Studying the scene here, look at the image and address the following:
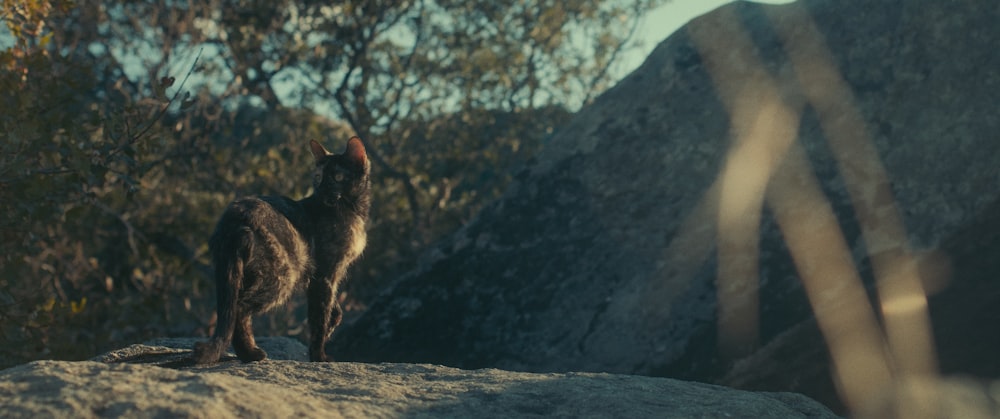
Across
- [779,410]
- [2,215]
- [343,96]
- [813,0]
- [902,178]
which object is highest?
[343,96]

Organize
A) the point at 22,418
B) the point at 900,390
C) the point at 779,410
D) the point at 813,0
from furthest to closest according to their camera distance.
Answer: the point at 813,0
the point at 900,390
the point at 779,410
the point at 22,418

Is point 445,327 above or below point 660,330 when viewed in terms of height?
above

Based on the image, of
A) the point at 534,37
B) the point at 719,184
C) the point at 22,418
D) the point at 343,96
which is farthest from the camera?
the point at 534,37

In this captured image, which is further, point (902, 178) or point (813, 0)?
point (813, 0)

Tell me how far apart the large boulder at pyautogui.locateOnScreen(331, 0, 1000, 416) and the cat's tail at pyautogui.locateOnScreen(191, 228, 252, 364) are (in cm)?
205

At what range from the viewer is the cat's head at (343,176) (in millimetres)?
6004

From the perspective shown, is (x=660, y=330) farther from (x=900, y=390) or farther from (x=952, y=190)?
(x=952, y=190)

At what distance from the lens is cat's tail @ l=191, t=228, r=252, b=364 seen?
15.5ft

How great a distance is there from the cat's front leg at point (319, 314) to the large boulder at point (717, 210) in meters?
1.14

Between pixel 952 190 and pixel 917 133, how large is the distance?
490 millimetres

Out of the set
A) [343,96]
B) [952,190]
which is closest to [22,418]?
[952,190]

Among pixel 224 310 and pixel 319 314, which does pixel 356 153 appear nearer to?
pixel 319 314

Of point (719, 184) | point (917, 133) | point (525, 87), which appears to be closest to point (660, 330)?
point (719, 184)

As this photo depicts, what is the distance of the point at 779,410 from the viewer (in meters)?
4.26
